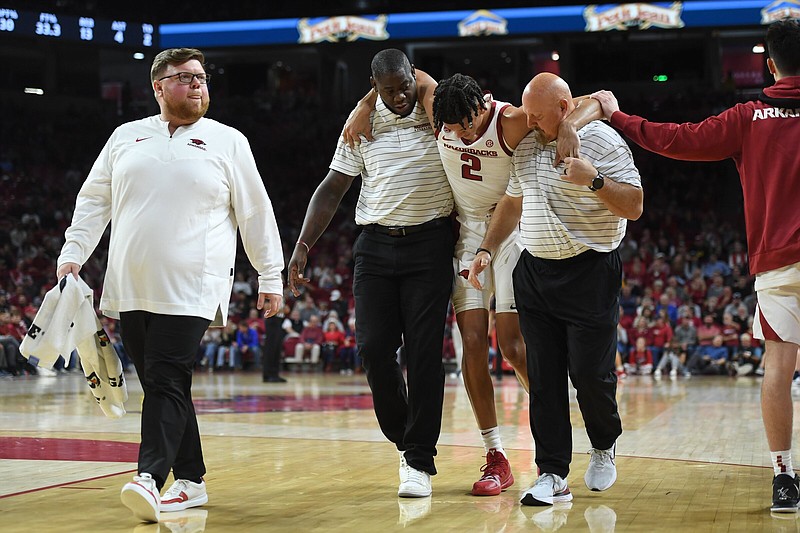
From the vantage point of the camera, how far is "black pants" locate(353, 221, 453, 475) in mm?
4484

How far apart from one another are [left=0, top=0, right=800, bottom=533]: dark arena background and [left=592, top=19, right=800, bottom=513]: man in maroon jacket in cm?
43

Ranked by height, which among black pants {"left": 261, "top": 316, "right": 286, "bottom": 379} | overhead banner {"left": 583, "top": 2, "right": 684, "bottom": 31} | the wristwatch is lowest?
black pants {"left": 261, "top": 316, "right": 286, "bottom": 379}

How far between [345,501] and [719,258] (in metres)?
17.3

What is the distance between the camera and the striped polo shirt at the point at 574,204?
4129mm

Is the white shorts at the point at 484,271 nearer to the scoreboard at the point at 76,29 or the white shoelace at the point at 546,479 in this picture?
the white shoelace at the point at 546,479

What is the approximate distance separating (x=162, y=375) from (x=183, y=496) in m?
0.54

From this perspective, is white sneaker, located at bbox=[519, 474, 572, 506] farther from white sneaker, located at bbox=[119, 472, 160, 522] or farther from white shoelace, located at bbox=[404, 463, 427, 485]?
white sneaker, located at bbox=[119, 472, 160, 522]

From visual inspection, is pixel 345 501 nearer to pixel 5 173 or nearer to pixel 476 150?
pixel 476 150

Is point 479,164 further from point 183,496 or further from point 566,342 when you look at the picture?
point 183,496

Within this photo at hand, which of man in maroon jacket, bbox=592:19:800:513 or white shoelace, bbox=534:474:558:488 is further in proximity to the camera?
white shoelace, bbox=534:474:558:488

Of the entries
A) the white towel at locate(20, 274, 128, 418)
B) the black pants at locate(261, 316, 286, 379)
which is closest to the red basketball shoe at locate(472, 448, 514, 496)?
the white towel at locate(20, 274, 128, 418)

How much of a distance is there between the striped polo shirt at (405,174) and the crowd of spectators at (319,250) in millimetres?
11941

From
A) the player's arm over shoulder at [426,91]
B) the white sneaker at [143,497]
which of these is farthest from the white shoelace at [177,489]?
→ the player's arm over shoulder at [426,91]

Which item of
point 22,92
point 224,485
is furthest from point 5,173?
point 224,485
